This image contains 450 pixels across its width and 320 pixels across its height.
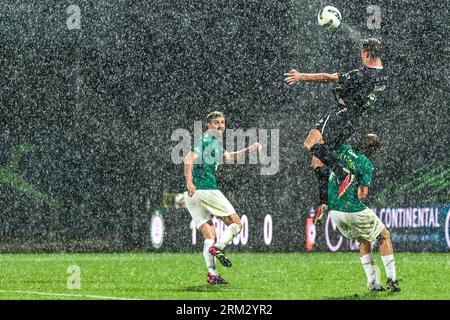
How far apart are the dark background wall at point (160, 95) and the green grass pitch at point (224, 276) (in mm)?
4848

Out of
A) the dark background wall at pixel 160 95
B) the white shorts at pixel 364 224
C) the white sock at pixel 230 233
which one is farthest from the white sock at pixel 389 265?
the dark background wall at pixel 160 95

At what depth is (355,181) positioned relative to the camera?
11.7 m

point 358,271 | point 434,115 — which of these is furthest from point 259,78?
point 358,271

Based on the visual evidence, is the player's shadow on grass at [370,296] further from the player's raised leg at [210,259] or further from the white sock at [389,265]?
the player's raised leg at [210,259]

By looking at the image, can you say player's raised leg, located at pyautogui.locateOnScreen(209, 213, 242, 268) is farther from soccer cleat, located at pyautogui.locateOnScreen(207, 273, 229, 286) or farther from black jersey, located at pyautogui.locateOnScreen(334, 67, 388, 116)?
black jersey, located at pyautogui.locateOnScreen(334, 67, 388, 116)

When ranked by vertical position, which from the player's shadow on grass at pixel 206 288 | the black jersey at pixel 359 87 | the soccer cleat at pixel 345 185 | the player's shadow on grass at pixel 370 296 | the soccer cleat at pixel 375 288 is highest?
the black jersey at pixel 359 87

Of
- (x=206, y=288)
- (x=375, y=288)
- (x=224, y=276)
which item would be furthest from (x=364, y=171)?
(x=224, y=276)

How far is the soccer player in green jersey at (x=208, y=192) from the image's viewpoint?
1300 cm

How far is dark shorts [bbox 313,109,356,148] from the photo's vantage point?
42.8 feet

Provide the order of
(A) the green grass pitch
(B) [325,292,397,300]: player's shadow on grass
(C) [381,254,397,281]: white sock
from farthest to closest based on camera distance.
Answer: (A) the green grass pitch < (C) [381,254,397,281]: white sock < (B) [325,292,397,300]: player's shadow on grass

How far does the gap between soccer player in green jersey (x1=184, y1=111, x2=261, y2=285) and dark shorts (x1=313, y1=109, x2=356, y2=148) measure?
2.91ft

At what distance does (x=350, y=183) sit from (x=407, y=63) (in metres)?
18.8

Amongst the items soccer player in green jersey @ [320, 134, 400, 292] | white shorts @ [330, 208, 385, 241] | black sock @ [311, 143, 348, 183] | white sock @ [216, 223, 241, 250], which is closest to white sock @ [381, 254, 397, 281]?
soccer player in green jersey @ [320, 134, 400, 292]

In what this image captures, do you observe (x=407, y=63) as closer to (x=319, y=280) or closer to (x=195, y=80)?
(x=195, y=80)
